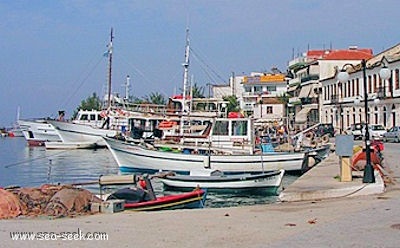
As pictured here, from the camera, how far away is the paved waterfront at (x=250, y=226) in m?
10.5

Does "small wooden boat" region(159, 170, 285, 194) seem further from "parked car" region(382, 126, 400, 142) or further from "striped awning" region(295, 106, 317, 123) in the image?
"striped awning" region(295, 106, 317, 123)

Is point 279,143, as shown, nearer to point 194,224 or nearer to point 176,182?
point 176,182

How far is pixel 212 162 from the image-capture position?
32688mm

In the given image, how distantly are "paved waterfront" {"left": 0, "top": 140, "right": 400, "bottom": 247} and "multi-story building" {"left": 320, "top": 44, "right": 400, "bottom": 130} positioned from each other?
4180 cm

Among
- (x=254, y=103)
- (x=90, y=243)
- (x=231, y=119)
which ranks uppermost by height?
(x=254, y=103)

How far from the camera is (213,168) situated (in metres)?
32.4

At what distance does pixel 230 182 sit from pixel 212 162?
26.1ft

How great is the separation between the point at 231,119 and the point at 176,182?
11.6 meters

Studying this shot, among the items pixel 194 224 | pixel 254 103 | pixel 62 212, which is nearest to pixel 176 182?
pixel 62 212

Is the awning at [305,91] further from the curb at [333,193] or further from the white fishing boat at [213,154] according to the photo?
the curb at [333,193]

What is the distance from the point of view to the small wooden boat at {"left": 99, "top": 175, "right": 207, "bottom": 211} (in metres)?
16.3

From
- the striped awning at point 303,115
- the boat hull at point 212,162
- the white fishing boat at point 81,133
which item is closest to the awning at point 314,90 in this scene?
the striped awning at point 303,115

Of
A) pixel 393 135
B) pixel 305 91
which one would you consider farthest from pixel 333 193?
pixel 305 91

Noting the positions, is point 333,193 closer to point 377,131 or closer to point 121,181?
point 121,181
